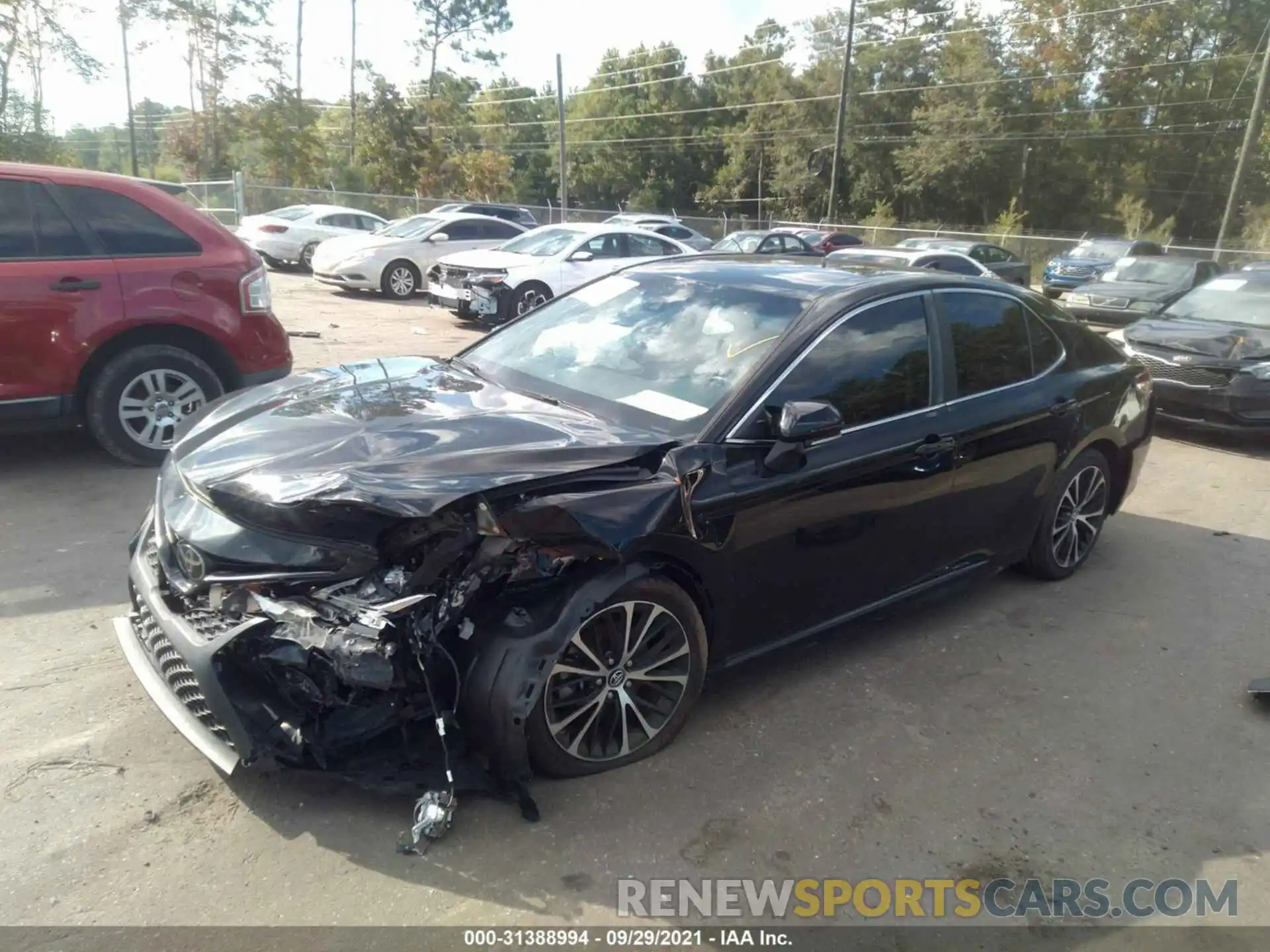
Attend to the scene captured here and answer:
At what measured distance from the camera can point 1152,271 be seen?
57.3 feet

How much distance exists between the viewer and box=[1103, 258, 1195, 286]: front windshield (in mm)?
17094

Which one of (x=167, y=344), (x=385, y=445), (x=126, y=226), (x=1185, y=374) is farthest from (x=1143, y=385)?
(x=126, y=226)

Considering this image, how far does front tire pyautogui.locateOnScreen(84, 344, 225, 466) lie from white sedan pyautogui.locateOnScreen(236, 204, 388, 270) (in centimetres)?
1455

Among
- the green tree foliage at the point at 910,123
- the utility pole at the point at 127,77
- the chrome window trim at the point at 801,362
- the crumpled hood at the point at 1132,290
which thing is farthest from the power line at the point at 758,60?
the chrome window trim at the point at 801,362

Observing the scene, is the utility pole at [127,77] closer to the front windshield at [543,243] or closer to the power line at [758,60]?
the power line at [758,60]

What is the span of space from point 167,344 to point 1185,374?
8624mm

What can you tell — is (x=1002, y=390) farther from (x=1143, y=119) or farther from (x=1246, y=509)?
(x=1143, y=119)

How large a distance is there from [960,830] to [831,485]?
1312 mm

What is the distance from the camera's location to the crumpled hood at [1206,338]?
27.7 ft

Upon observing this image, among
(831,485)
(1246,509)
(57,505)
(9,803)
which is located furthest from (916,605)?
(57,505)

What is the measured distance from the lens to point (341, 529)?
9.19ft

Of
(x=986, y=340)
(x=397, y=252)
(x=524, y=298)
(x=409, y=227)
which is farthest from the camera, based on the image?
(x=409, y=227)

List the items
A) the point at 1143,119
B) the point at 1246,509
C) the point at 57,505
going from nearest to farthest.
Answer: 1. the point at 57,505
2. the point at 1246,509
3. the point at 1143,119

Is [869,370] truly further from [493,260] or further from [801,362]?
[493,260]
